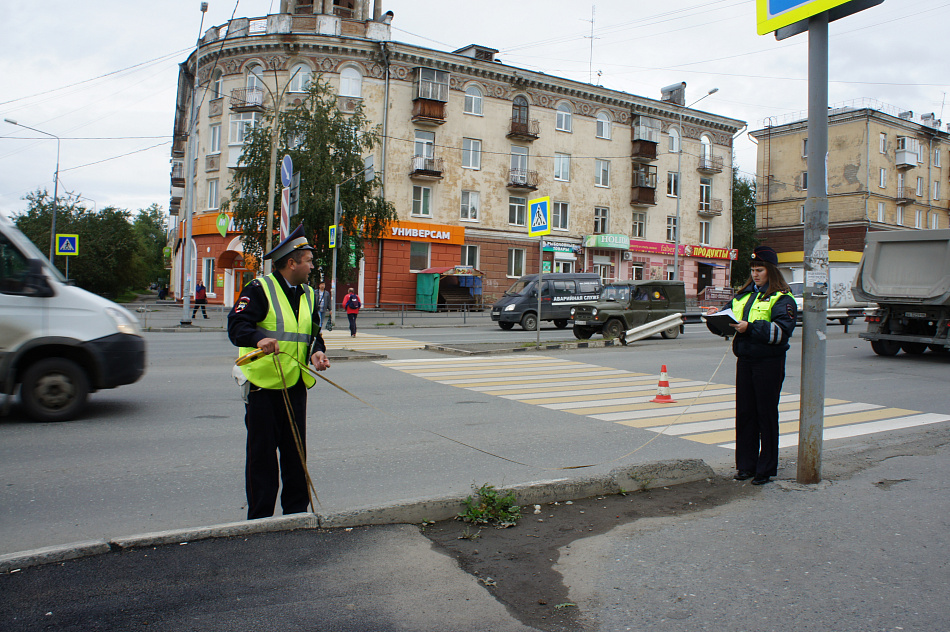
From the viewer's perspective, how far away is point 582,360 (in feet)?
52.3

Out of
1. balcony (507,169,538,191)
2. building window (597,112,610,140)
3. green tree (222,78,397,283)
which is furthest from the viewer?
building window (597,112,610,140)

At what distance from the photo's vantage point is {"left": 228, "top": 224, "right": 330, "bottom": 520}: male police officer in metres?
4.13

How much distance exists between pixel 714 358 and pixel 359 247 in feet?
64.4

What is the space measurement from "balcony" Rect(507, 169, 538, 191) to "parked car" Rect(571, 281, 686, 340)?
853 inches

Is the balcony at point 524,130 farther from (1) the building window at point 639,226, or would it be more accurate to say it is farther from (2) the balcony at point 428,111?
(1) the building window at point 639,226

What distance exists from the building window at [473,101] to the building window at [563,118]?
18.1ft

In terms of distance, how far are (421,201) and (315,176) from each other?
38.8 feet

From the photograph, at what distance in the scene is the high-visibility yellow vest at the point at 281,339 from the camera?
414 centimetres

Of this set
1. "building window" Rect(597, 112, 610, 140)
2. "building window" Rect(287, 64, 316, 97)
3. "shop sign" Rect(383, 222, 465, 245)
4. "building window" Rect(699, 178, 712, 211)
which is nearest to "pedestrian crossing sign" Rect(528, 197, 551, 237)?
"shop sign" Rect(383, 222, 465, 245)

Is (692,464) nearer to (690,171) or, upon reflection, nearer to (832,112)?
(690,171)

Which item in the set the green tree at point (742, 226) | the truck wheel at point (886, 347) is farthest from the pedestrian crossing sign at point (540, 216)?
the green tree at point (742, 226)

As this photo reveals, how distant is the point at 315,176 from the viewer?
2881 cm

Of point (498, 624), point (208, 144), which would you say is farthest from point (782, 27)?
point (208, 144)

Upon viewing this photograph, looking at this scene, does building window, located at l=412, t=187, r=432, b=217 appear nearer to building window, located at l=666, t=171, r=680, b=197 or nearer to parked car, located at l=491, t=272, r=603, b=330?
parked car, located at l=491, t=272, r=603, b=330
